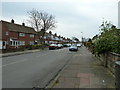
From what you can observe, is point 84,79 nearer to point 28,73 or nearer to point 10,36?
point 28,73

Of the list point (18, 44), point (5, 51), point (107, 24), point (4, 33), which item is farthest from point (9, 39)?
point (107, 24)

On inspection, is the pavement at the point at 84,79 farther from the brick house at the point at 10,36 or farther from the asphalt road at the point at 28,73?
the brick house at the point at 10,36

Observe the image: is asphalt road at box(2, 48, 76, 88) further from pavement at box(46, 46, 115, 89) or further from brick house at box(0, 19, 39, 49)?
brick house at box(0, 19, 39, 49)

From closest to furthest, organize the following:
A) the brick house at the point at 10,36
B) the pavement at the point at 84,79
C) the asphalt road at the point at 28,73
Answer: the pavement at the point at 84,79 → the asphalt road at the point at 28,73 → the brick house at the point at 10,36

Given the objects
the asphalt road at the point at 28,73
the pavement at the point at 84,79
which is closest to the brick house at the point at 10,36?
the asphalt road at the point at 28,73

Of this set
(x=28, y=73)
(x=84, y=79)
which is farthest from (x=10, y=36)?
(x=84, y=79)

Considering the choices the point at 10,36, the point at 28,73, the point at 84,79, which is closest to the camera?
the point at 84,79

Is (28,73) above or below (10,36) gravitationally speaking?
below

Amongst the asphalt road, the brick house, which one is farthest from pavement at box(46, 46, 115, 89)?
the brick house

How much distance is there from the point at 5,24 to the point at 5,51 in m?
17.3

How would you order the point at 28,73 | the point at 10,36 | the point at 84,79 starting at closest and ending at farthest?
the point at 84,79, the point at 28,73, the point at 10,36

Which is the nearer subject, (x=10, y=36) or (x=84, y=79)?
(x=84, y=79)

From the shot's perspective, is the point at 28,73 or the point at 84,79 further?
the point at 28,73

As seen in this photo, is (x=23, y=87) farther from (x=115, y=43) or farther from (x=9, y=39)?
(x=9, y=39)
